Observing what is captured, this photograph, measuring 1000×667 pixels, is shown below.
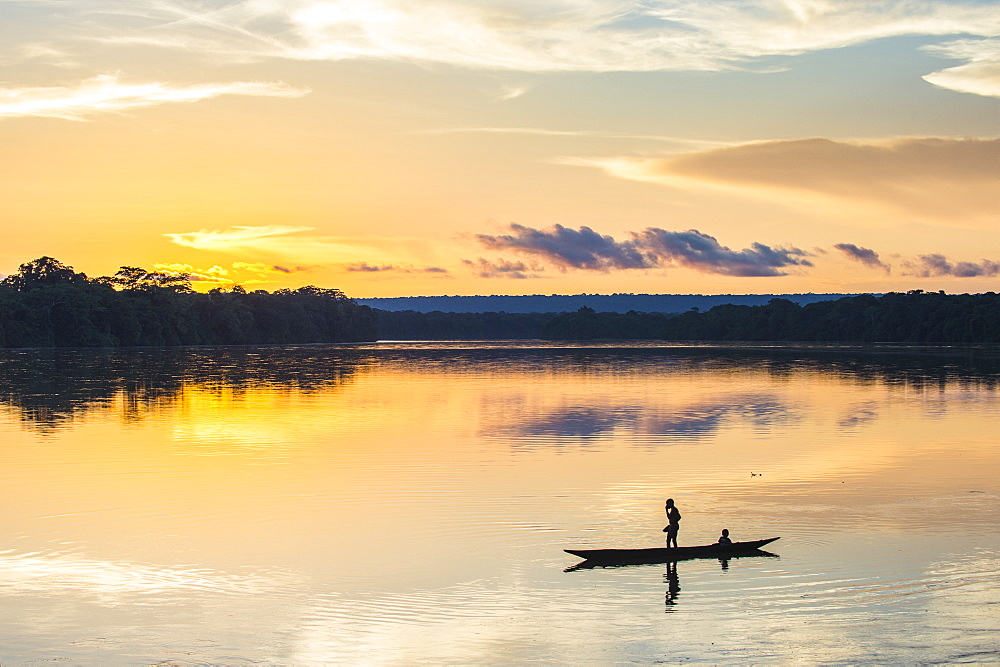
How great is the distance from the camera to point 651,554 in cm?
1558

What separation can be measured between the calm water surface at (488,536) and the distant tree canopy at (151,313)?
102 m

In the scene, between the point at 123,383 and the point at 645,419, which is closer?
the point at 645,419

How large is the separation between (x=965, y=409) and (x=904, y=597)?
31.5 m

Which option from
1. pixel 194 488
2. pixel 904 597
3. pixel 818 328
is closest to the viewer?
pixel 904 597

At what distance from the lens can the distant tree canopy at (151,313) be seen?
134 metres

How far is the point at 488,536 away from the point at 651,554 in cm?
352

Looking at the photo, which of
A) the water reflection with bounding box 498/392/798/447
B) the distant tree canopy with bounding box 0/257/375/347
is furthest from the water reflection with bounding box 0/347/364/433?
the distant tree canopy with bounding box 0/257/375/347

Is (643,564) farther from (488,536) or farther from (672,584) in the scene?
(488,536)

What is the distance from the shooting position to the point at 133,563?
16.3m

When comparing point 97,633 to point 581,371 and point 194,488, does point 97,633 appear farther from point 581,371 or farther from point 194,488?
point 581,371

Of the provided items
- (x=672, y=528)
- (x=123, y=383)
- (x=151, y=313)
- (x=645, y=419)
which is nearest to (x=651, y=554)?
(x=672, y=528)

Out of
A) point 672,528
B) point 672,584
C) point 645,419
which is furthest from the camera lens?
point 645,419

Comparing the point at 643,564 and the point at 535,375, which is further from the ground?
the point at 535,375

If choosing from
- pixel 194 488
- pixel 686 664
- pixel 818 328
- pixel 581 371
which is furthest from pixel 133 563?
pixel 818 328
